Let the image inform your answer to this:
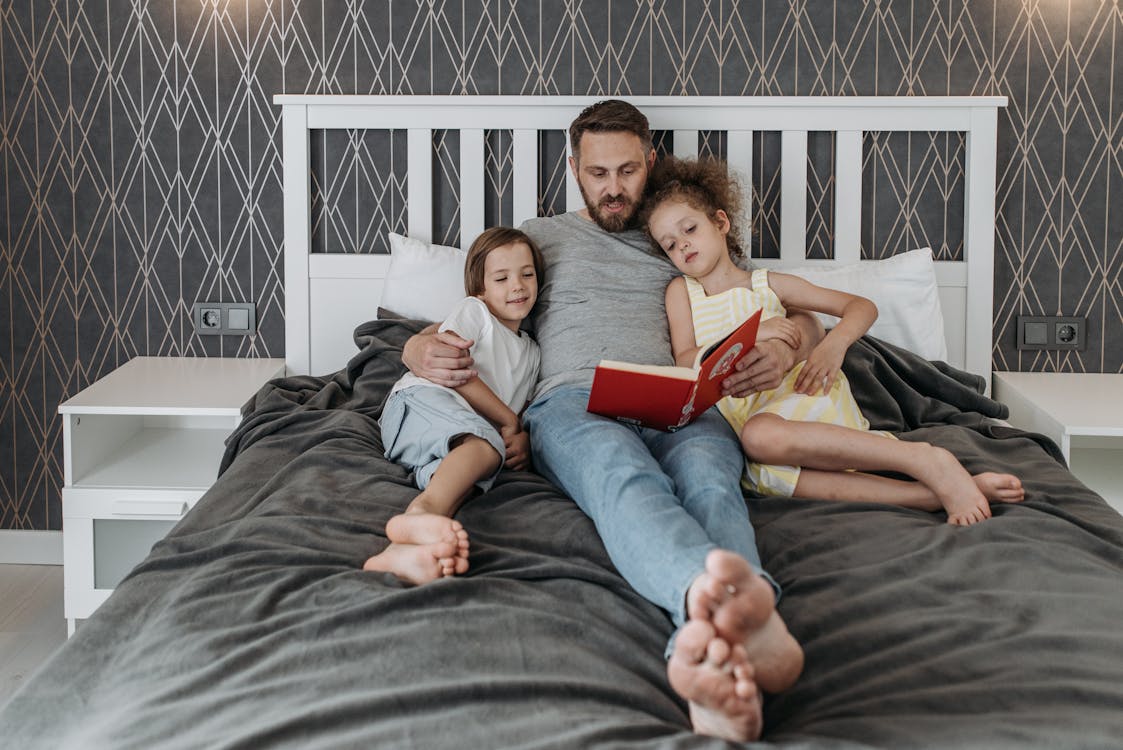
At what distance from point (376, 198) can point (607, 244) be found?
67 centimetres

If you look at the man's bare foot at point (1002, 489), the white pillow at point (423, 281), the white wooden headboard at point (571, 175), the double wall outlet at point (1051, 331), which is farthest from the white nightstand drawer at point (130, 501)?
the double wall outlet at point (1051, 331)

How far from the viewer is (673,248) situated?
2.14m

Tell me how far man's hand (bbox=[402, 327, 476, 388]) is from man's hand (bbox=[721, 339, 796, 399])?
457 mm

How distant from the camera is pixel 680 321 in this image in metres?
2.16

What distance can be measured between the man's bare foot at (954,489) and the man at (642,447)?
0.30 metres

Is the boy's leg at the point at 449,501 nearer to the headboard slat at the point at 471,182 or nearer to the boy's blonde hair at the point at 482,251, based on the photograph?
the boy's blonde hair at the point at 482,251

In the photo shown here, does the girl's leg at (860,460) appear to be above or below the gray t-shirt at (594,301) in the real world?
below

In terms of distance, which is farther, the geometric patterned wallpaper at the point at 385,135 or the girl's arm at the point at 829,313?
the geometric patterned wallpaper at the point at 385,135

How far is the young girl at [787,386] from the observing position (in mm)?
1723

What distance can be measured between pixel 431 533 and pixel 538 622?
24cm

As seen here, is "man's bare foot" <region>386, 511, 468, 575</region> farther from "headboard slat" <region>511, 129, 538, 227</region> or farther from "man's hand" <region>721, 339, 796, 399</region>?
"headboard slat" <region>511, 129, 538, 227</region>

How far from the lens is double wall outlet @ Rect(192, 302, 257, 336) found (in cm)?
269

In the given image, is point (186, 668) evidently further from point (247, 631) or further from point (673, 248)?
point (673, 248)

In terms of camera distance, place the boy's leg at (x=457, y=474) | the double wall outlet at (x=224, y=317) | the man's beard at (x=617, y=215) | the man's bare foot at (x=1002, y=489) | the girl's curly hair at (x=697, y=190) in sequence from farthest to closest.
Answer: the double wall outlet at (x=224, y=317) → the man's beard at (x=617, y=215) → the girl's curly hair at (x=697, y=190) → the man's bare foot at (x=1002, y=489) → the boy's leg at (x=457, y=474)
